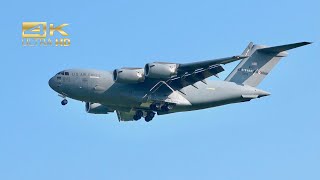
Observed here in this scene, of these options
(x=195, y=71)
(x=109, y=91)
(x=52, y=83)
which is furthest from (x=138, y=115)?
(x=52, y=83)

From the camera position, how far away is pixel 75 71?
3859cm

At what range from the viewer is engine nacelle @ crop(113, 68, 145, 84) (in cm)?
3791

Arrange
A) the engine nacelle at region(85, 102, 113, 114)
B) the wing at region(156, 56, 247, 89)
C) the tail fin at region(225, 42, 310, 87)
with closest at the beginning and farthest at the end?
the wing at region(156, 56, 247, 89)
the tail fin at region(225, 42, 310, 87)
the engine nacelle at region(85, 102, 113, 114)

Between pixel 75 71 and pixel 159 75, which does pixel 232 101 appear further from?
pixel 75 71

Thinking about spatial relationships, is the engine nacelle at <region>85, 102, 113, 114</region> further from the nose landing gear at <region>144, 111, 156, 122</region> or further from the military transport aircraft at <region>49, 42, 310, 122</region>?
the nose landing gear at <region>144, 111, 156, 122</region>

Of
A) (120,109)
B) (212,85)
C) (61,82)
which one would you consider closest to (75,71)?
(61,82)

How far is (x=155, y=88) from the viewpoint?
39.0 m

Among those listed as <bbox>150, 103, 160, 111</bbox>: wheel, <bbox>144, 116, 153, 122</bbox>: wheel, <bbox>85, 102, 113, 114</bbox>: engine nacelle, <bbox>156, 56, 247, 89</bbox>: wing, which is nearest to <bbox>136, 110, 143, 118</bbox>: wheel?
<bbox>144, 116, 153, 122</bbox>: wheel

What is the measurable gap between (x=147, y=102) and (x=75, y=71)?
3.58 m

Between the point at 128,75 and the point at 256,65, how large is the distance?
783 centimetres

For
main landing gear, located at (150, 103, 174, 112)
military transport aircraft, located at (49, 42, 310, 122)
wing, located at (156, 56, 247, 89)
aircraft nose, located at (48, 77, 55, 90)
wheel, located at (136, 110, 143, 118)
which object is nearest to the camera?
wing, located at (156, 56, 247, 89)

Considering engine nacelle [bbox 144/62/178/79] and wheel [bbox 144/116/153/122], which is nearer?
engine nacelle [bbox 144/62/178/79]

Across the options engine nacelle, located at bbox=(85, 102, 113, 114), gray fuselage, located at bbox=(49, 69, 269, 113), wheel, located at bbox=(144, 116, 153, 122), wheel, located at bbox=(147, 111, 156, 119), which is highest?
gray fuselage, located at bbox=(49, 69, 269, 113)

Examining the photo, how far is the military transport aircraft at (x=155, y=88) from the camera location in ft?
124
